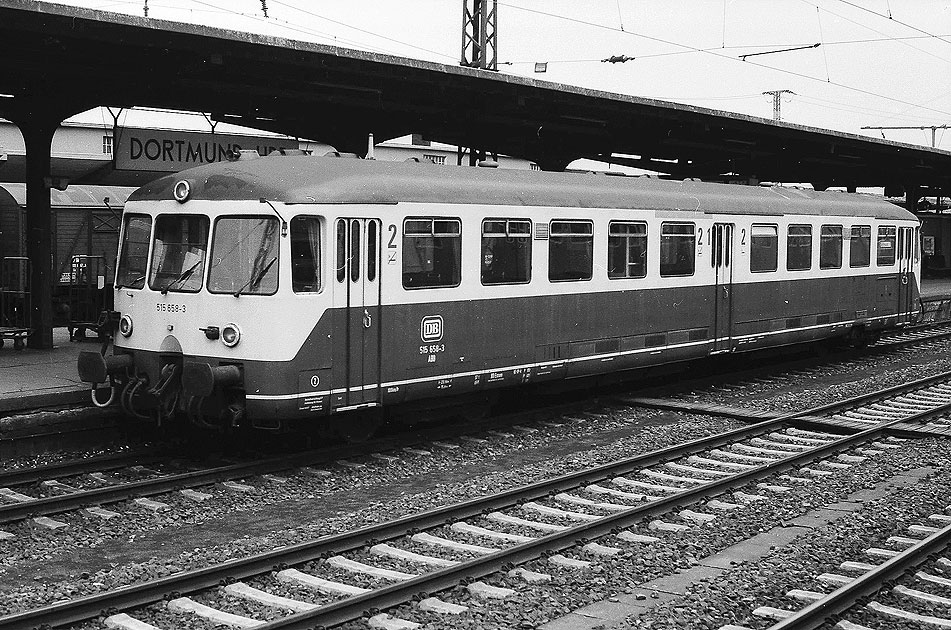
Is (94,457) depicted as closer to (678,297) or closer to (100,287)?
(100,287)

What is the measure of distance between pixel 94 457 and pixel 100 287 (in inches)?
194

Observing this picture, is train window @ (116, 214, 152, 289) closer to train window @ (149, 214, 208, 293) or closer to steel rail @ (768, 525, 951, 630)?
train window @ (149, 214, 208, 293)

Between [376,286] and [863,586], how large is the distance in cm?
561

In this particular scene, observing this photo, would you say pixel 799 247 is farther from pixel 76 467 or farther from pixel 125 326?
pixel 76 467

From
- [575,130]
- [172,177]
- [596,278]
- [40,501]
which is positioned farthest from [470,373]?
[575,130]

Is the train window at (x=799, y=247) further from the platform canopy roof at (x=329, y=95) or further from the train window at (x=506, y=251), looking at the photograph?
the train window at (x=506, y=251)

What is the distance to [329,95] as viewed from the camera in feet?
54.2

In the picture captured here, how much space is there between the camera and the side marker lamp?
1133 cm

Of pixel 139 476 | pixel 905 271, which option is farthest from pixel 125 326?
pixel 905 271

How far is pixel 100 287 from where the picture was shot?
1547 centimetres

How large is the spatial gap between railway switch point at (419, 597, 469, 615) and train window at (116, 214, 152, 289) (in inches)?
225

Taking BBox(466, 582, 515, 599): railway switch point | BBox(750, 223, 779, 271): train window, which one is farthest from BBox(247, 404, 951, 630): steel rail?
BBox(750, 223, 779, 271): train window

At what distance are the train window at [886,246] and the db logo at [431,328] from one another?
1179 centimetres

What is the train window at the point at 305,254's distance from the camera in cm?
1048
